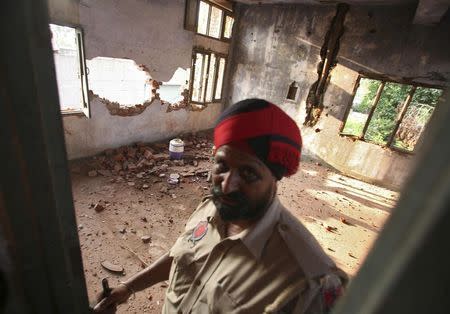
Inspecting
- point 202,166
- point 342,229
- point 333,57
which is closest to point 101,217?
point 202,166

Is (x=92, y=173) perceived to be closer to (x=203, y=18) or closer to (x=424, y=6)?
(x=203, y=18)

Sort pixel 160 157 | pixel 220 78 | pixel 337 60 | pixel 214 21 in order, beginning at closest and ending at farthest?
pixel 160 157
pixel 337 60
pixel 214 21
pixel 220 78

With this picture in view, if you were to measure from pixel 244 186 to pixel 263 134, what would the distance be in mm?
285

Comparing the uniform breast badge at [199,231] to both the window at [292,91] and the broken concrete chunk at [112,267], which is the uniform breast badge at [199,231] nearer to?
the broken concrete chunk at [112,267]

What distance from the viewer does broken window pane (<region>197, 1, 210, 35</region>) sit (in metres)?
6.63

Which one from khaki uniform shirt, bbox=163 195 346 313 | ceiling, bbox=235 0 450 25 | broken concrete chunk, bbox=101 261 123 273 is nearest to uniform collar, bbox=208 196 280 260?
khaki uniform shirt, bbox=163 195 346 313

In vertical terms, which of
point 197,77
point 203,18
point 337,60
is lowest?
point 197,77

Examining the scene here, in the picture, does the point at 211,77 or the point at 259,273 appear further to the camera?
the point at 211,77

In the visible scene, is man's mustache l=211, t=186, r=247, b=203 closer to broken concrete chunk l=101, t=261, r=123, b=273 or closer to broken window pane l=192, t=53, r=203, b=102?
broken concrete chunk l=101, t=261, r=123, b=273

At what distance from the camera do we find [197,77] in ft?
24.4

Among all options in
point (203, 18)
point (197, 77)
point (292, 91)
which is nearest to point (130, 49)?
point (197, 77)

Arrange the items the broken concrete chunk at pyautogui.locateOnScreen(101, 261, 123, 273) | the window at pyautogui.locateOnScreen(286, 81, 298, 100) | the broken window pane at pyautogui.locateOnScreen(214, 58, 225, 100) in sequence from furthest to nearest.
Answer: the broken window pane at pyautogui.locateOnScreen(214, 58, 225, 100), the window at pyautogui.locateOnScreen(286, 81, 298, 100), the broken concrete chunk at pyautogui.locateOnScreen(101, 261, 123, 273)

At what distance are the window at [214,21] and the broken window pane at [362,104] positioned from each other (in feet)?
23.5

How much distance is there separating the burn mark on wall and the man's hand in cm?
694
